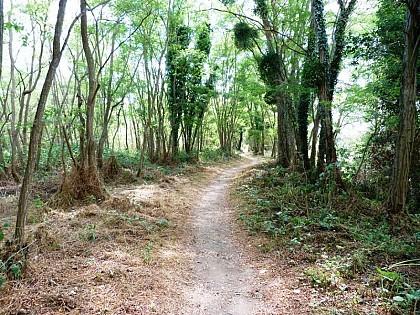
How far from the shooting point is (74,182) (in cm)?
810

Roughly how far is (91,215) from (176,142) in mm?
12277

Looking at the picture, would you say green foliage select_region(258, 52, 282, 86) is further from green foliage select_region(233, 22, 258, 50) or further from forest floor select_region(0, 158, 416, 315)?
forest floor select_region(0, 158, 416, 315)

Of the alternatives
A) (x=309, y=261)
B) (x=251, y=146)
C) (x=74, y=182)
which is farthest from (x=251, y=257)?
(x=251, y=146)

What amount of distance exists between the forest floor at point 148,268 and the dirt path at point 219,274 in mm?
14

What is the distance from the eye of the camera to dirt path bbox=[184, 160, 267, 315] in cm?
367

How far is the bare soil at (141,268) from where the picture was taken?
3469 mm

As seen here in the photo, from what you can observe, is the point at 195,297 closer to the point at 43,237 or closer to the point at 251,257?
the point at 251,257

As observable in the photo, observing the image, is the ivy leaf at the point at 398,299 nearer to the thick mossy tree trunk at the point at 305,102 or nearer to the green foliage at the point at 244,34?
the thick mossy tree trunk at the point at 305,102

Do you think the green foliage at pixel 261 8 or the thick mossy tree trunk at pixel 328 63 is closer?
the thick mossy tree trunk at pixel 328 63

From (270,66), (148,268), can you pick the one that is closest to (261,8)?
(270,66)

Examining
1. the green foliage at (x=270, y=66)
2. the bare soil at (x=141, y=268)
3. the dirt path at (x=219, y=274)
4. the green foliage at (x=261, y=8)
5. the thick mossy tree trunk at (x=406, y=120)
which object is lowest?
the dirt path at (x=219, y=274)

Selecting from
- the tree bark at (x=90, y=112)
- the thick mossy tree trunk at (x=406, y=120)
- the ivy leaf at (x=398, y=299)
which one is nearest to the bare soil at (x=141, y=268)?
the ivy leaf at (x=398, y=299)

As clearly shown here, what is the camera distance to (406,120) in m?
6.39

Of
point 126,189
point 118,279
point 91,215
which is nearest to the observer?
point 118,279
